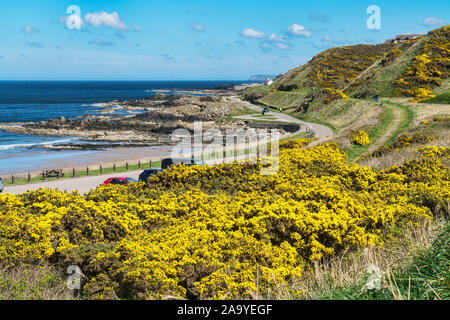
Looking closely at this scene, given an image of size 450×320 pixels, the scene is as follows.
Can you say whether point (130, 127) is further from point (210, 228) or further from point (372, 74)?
point (210, 228)

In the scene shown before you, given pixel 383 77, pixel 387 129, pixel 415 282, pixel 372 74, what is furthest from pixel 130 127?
pixel 415 282

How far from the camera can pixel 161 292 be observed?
5574 mm

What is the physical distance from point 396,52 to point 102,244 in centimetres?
7615

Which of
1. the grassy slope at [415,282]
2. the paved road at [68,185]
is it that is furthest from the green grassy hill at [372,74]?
the grassy slope at [415,282]

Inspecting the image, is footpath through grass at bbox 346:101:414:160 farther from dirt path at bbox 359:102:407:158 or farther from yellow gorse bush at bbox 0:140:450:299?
yellow gorse bush at bbox 0:140:450:299

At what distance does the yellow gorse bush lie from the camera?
19.1ft

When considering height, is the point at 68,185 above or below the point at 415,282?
below

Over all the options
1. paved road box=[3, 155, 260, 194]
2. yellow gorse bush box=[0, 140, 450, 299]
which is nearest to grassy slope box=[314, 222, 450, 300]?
yellow gorse bush box=[0, 140, 450, 299]

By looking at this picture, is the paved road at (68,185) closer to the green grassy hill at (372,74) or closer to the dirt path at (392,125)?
the dirt path at (392,125)

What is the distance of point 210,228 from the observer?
7.84 meters

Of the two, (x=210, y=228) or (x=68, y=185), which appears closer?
(x=210, y=228)

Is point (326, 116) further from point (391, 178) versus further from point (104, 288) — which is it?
point (104, 288)

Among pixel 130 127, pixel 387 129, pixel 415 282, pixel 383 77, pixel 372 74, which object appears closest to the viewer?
pixel 415 282

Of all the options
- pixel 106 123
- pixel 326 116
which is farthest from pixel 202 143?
pixel 106 123
